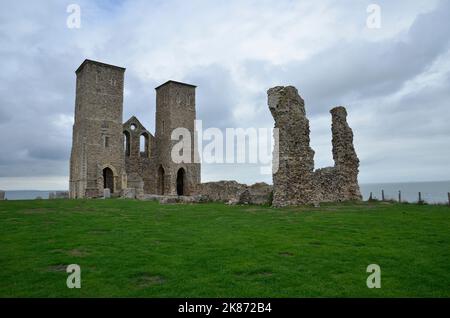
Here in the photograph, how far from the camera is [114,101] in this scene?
122 feet

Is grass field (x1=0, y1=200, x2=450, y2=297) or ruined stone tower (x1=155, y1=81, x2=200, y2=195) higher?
ruined stone tower (x1=155, y1=81, x2=200, y2=195)

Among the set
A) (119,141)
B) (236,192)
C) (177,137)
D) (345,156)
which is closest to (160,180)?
(177,137)

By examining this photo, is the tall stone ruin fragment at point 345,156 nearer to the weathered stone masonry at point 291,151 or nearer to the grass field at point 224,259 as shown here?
the weathered stone masonry at point 291,151

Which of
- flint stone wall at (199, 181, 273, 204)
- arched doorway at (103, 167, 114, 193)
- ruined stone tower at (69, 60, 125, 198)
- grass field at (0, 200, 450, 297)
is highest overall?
ruined stone tower at (69, 60, 125, 198)

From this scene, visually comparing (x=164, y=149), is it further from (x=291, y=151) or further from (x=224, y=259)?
(x=224, y=259)

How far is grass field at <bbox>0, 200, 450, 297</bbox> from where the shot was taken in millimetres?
5367

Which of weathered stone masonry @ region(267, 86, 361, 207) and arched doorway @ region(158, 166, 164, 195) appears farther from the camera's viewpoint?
arched doorway @ region(158, 166, 164, 195)

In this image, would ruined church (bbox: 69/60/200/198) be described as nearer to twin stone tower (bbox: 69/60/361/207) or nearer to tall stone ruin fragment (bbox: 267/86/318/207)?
twin stone tower (bbox: 69/60/361/207)

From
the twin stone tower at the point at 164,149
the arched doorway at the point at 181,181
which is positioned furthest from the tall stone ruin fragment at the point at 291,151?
the arched doorway at the point at 181,181

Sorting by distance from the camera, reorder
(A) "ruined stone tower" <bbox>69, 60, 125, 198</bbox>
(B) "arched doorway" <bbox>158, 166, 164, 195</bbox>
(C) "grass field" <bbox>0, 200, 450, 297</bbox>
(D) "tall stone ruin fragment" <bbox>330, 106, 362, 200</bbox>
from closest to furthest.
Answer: (C) "grass field" <bbox>0, 200, 450, 297</bbox>
(D) "tall stone ruin fragment" <bbox>330, 106, 362, 200</bbox>
(A) "ruined stone tower" <bbox>69, 60, 125, 198</bbox>
(B) "arched doorway" <bbox>158, 166, 164, 195</bbox>

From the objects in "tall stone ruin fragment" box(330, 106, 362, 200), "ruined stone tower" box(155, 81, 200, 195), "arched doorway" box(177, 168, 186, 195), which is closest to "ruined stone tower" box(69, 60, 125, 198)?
"ruined stone tower" box(155, 81, 200, 195)

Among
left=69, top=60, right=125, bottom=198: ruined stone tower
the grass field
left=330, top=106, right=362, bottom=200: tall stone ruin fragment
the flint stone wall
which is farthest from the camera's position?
left=69, top=60, right=125, bottom=198: ruined stone tower

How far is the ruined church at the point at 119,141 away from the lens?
35.1 m
